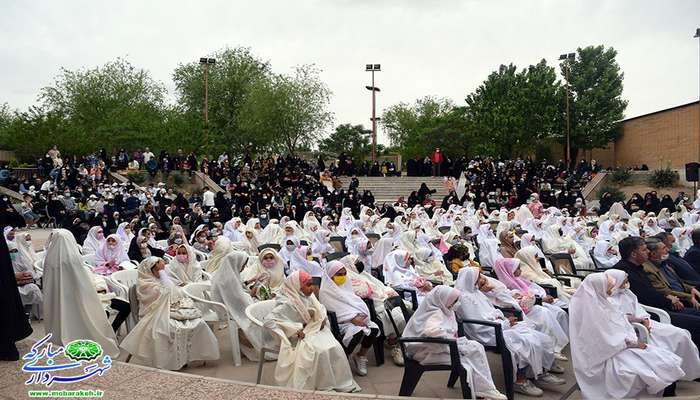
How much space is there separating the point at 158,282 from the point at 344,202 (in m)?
18.0

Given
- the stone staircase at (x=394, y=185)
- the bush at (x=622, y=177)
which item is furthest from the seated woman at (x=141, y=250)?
the bush at (x=622, y=177)

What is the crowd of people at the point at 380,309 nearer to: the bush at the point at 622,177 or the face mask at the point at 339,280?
the face mask at the point at 339,280

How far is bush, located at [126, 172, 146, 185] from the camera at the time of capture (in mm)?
25766

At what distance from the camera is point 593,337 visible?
16.2 feet

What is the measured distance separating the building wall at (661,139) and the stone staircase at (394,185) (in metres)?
15.7

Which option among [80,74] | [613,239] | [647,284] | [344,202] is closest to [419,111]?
[80,74]

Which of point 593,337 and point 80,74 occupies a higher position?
point 80,74

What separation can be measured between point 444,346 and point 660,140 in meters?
38.1

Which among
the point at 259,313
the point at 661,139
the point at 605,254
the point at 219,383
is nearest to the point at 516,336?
the point at 259,313

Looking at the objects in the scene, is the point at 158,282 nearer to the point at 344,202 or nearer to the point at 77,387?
the point at 77,387

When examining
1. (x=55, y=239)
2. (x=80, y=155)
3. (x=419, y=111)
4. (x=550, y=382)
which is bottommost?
(x=550, y=382)

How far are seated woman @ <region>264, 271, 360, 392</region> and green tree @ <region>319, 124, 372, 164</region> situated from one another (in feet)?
151

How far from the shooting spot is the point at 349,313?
18.9 feet

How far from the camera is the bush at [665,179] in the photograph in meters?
30.3
